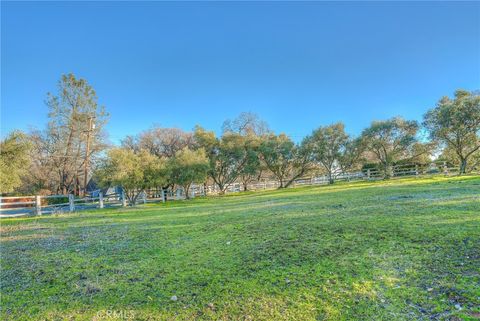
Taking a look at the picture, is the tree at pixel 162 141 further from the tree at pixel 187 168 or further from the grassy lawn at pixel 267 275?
the grassy lawn at pixel 267 275

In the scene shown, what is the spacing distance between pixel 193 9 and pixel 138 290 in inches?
484

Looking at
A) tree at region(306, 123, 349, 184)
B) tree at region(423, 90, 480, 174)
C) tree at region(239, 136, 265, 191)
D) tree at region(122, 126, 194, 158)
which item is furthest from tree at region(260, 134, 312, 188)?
tree at region(423, 90, 480, 174)

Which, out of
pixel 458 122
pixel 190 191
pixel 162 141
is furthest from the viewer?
pixel 162 141

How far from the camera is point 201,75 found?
82.0 feet

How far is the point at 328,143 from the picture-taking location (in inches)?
1043

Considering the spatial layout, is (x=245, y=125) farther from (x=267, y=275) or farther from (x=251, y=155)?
(x=267, y=275)

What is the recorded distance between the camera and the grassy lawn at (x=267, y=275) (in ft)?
7.36

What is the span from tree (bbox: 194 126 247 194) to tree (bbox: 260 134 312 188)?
2650mm

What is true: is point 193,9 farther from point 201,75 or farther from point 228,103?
point 228,103

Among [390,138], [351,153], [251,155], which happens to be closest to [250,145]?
[251,155]

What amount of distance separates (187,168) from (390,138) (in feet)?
69.0

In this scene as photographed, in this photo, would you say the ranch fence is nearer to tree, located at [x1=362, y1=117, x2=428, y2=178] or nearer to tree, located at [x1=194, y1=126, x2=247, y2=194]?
tree, located at [x1=362, y1=117, x2=428, y2=178]

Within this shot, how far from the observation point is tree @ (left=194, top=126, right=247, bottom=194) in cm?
2527

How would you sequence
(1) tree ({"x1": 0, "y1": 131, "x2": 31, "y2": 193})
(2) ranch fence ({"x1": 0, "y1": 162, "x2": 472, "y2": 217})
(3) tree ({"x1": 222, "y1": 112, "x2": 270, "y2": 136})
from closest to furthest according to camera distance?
(1) tree ({"x1": 0, "y1": 131, "x2": 31, "y2": 193})
(2) ranch fence ({"x1": 0, "y1": 162, "x2": 472, "y2": 217})
(3) tree ({"x1": 222, "y1": 112, "x2": 270, "y2": 136})
